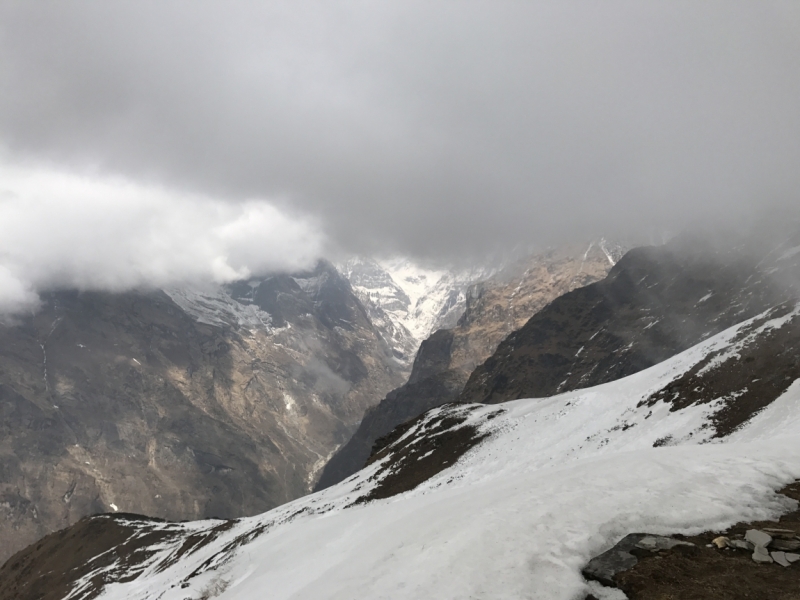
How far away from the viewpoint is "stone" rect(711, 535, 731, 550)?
10820 millimetres

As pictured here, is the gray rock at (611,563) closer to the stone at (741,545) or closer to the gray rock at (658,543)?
the gray rock at (658,543)

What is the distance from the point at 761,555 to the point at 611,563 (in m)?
2.95

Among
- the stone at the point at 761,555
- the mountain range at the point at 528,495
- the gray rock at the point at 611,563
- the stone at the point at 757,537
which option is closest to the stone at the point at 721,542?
the stone at the point at 757,537

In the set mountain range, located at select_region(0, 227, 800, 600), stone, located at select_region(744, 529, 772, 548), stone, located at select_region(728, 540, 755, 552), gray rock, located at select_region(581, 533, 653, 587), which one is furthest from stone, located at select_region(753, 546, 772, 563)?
gray rock, located at select_region(581, 533, 653, 587)

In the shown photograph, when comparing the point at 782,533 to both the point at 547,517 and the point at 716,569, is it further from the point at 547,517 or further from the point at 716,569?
the point at 547,517

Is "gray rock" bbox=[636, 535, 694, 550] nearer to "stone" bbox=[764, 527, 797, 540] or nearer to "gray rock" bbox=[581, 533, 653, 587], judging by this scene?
"gray rock" bbox=[581, 533, 653, 587]

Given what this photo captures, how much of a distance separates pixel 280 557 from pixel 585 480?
2168 centimetres

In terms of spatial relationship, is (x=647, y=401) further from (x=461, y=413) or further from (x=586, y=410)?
(x=461, y=413)

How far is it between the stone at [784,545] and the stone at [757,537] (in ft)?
0.30

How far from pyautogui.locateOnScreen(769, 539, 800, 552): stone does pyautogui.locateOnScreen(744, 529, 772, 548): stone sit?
9 centimetres

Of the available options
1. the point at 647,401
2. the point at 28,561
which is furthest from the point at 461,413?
the point at 28,561

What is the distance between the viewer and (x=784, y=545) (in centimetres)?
1020

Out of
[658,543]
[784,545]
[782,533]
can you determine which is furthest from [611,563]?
[782,533]

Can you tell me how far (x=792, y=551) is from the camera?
33.0ft
